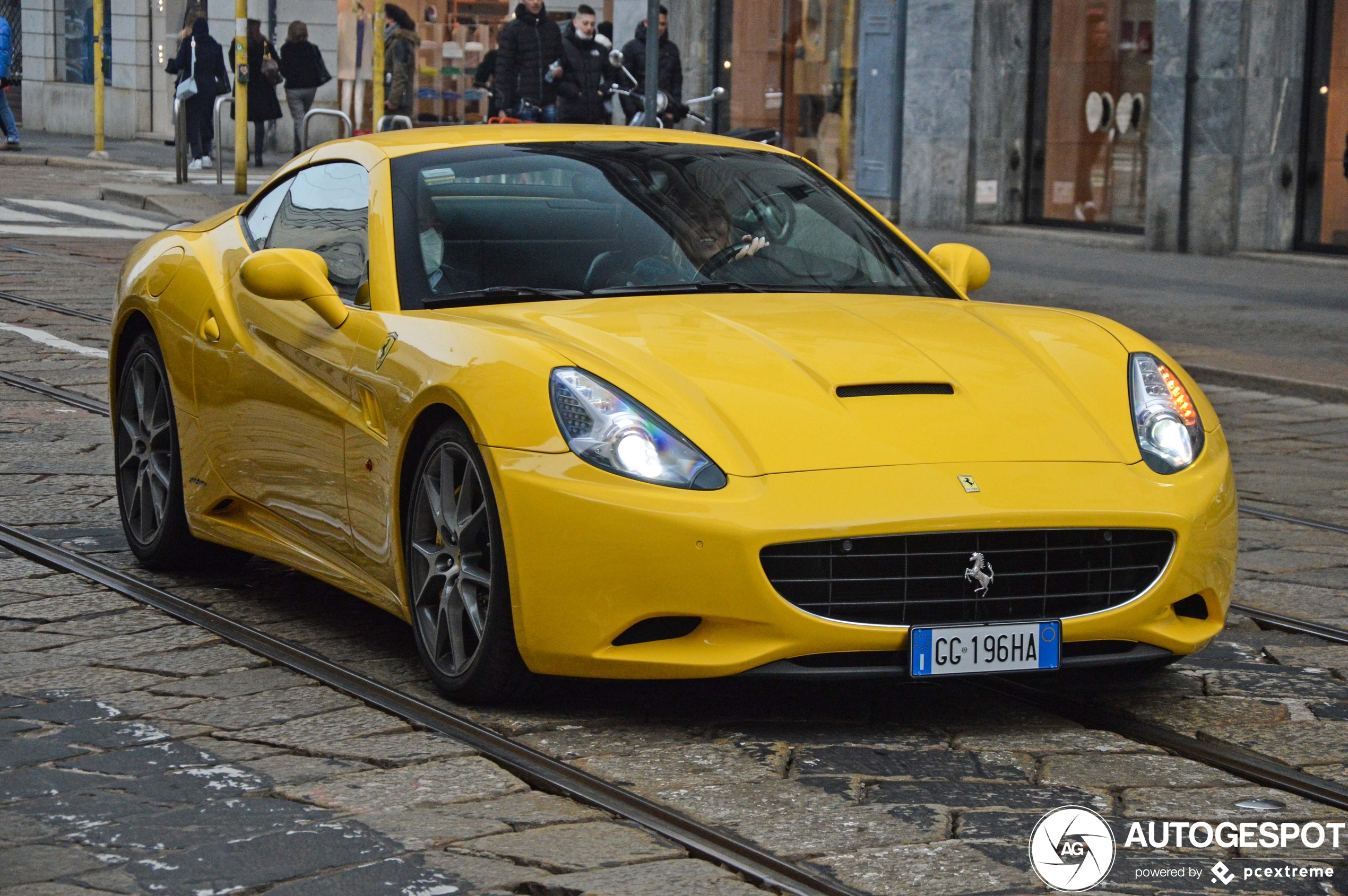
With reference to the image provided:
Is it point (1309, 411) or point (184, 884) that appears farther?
point (1309, 411)

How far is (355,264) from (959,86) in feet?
51.4

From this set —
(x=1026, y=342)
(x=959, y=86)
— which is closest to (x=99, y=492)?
(x=1026, y=342)

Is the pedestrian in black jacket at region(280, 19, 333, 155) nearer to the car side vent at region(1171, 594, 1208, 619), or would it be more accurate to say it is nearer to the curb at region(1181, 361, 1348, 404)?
the curb at region(1181, 361, 1348, 404)

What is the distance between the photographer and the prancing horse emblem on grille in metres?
4.30

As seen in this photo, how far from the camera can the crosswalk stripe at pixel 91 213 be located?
18.1 meters

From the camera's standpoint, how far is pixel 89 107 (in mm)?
34125

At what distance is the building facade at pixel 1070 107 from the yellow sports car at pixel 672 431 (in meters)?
12.6

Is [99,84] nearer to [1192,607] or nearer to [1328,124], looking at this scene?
[1328,124]

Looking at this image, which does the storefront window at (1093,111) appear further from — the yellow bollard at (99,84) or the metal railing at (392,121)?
the yellow bollard at (99,84)

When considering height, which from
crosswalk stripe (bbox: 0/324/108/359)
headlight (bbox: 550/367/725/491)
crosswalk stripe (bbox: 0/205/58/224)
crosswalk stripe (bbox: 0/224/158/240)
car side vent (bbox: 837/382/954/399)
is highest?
car side vent (bbox: 837/382/954/399)

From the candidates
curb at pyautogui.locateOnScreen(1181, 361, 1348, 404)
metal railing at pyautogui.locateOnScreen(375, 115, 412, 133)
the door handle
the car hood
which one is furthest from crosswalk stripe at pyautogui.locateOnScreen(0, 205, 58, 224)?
the car hood

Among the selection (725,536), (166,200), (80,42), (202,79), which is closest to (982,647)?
(725,536)

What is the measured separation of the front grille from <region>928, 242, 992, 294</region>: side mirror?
1.54m

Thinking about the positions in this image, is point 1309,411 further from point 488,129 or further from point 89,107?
point 89,107
